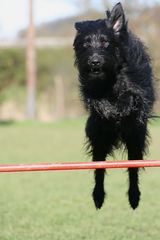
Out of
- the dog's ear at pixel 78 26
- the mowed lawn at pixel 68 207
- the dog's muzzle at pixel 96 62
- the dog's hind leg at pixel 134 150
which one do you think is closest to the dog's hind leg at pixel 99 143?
the dog's hind leg at pixel 134 150

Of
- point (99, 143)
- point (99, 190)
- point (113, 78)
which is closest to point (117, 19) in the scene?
point (113, 78)

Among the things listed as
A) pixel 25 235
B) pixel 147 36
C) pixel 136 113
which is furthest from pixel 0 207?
pixel 147 36

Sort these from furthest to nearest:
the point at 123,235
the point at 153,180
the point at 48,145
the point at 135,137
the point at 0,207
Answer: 1. the point at 48,145
2. the point at 153,180
3. the point at 0,207
4. the point at 123,235
5. the point at 135,137

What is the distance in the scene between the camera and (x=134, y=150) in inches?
235

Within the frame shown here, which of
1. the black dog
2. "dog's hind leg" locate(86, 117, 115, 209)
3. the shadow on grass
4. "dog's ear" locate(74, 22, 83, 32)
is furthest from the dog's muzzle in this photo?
the shadow on grass

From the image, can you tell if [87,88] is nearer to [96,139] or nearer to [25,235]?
[96,139]

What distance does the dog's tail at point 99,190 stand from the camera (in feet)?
20.0

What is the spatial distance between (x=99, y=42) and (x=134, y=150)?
1.13m

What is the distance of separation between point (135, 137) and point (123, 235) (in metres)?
1.35

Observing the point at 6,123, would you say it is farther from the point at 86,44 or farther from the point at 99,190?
the point at 86,44

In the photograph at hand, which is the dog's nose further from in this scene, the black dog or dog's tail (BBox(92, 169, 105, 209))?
dog's tail (BBox(92, 169, 105, 209))

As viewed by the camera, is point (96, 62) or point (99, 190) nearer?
point (96, 62)

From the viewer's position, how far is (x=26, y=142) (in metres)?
19.0

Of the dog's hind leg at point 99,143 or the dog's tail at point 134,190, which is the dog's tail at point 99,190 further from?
the dog's tail at point 134,190
